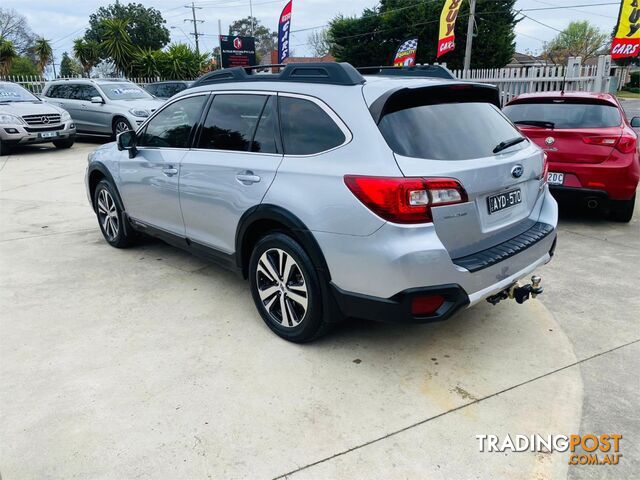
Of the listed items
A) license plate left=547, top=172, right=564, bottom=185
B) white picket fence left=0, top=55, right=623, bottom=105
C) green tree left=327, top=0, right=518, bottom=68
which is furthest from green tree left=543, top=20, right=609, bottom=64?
license plate left=547, top=172, right=564, bottom=185

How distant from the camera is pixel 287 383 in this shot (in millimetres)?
2930

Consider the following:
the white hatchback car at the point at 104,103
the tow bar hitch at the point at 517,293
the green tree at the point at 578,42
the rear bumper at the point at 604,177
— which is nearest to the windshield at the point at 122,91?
the white hatchback car at the point at 104,103

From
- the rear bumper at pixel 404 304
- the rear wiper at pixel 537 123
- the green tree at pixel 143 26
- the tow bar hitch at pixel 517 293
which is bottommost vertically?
the tow bar hitch at pixel 517 293

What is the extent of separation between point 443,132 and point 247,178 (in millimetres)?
1296

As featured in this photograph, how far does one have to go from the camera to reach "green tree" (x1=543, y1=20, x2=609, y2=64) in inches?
2702

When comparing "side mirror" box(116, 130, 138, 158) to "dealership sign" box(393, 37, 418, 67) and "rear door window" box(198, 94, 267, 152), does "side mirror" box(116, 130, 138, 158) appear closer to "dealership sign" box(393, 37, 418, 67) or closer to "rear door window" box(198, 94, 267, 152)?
"rear door window" box(198, 94, 267, 152)

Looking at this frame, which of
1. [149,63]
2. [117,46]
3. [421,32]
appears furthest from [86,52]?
[421,32]

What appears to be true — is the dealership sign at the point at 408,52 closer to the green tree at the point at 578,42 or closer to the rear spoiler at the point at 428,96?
the rear spoiler at the point at 428,96

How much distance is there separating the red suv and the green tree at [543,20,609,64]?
69.6 meters

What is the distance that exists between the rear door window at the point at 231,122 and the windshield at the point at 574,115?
152 inches

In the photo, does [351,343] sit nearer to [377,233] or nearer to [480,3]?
[377,233]

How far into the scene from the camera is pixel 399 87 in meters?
2.89

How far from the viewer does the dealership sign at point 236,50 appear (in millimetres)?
23156

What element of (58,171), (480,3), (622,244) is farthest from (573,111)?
(480,3)
